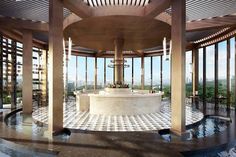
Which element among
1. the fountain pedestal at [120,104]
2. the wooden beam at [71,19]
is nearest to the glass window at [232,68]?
the fountain pedestal at [120,104]

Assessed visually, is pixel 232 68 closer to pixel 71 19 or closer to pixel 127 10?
pixel 127 10

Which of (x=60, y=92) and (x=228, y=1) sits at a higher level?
(x=228, y=1)

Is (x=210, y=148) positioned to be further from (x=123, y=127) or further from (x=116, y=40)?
(x=116, y=40)

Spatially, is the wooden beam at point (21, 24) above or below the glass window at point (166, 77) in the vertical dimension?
above

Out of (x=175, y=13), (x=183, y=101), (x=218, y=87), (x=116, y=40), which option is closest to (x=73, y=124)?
(x=183, y=101)

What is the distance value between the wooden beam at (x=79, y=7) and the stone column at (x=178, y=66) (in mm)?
2936

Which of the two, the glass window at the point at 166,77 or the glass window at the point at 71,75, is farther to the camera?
the glass window at the point at 166,77

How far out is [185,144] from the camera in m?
4.57

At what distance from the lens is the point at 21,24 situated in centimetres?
896

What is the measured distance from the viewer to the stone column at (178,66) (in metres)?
5.28

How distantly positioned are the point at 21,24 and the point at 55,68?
478cm

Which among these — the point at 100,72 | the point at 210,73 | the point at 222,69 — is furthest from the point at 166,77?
the point at 222,69

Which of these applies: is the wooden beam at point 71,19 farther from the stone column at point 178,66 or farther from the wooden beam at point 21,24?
the stone column at point 178,66

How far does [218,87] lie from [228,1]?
732 centimetres
